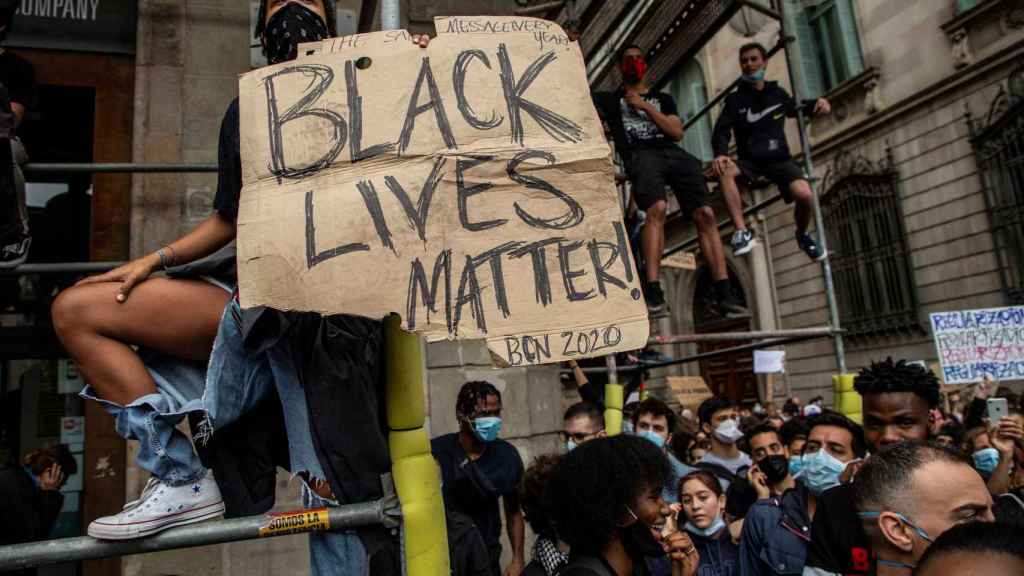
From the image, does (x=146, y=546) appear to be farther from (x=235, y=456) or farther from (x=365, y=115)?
(x=365, y=115)

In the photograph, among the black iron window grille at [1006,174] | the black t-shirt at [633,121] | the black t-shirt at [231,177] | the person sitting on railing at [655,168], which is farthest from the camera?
the black iron window grille at [1006,174]

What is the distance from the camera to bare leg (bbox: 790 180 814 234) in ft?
17.2

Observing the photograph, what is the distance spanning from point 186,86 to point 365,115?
2813mm

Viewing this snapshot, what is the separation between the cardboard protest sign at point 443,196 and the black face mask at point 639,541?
1.13 m

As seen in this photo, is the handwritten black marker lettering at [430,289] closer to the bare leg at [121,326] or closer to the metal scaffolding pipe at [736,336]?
the bare leg at [121,326]

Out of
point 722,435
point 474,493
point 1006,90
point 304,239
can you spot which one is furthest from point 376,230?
point 1006,90

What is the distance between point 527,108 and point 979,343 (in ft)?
21.4

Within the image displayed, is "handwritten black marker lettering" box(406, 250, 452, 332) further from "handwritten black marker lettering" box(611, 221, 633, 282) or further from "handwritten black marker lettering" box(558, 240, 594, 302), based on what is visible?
"handwritten black marker lettering" box(611, 221, 633, 282)

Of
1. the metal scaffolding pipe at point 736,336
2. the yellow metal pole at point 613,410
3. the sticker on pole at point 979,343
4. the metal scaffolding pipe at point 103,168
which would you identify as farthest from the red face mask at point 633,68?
the sticker on pole at point 979,343

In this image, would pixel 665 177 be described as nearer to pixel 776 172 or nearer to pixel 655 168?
pixel 655 168

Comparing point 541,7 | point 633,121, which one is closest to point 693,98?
point 633,121

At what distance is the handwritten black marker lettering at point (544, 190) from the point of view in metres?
1.70

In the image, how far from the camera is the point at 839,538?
2.56 meters

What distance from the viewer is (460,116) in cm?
172
